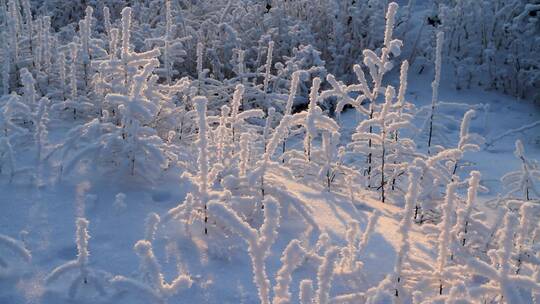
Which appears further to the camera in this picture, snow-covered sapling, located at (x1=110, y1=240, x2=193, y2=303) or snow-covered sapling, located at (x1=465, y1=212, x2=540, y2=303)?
snow-covered sapling, located at (x1=110, y1=240, x2=193, y2=303)

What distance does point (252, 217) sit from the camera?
239cm

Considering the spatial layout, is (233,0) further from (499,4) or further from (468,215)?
(468,215)

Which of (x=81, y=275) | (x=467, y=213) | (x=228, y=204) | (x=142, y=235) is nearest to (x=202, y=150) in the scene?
(x=228, y=204)

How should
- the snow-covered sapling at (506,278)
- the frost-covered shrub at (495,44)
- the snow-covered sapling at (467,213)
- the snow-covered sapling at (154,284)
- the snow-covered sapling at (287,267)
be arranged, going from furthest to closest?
the frost-covered shrub at (495,44) → the snow-covered sapling at (467,213) → the snow-covered sapling at (154,284) → the snow-covered sapling at (506,278) → the snow-covered sapling at (287,267)

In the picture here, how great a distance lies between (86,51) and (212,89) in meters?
1.17

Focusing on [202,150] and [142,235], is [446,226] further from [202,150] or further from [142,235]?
[142,235]

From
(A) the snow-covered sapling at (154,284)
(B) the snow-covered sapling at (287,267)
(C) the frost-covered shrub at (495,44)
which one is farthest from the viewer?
(C) the frost-covered shrub at (495,44)

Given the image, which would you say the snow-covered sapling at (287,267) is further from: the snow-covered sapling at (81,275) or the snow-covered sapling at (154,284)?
the snow-covered sapling at (81,275)

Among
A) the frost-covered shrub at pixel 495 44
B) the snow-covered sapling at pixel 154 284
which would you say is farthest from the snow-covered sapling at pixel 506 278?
the frost-covered shrub at pixel 495 44

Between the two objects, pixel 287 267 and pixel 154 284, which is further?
pixel 154 284

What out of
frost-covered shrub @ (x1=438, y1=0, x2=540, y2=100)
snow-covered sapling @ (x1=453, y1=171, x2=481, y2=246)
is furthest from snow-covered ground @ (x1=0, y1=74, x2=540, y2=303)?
frost-covered shrub @ (x1=438, y1=0, x2=540, y2=100)

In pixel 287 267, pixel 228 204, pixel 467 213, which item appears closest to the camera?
pixel 287 267

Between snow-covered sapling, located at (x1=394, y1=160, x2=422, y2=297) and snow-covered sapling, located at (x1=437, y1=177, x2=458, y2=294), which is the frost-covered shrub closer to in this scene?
snow-covered sapling, located at (x1=437, y1=177, x2=458, y2=294)

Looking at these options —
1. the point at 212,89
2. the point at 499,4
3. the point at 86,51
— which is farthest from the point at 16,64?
the point at 499,4
